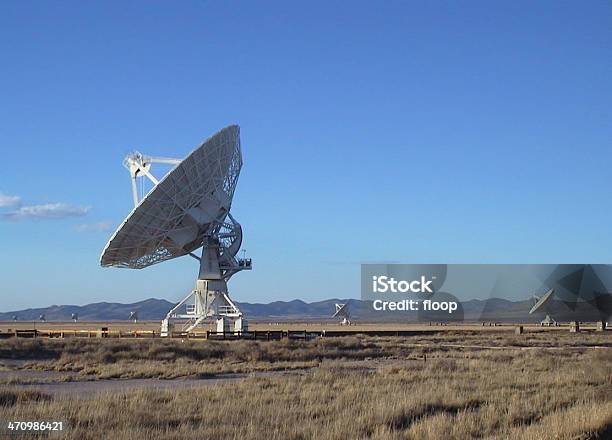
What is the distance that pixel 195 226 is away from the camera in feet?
165

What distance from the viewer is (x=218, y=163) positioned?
47531 millimetres

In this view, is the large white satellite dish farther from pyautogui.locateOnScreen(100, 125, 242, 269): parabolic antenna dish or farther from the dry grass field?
the dry grass field

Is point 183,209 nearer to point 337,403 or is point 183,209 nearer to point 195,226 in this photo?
point 195,226

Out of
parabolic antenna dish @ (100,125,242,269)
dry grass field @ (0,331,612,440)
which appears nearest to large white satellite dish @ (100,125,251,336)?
parabolic antenna dish @ (100,125,242,269)

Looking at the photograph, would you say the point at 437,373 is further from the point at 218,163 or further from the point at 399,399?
the point at 218,163

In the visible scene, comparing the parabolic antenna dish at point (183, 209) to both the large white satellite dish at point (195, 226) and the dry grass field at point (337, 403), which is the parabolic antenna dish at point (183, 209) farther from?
the dry grass field at point (337, 403)

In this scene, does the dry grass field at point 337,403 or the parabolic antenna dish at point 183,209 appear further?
the parabolic antenna dish at point 183,209

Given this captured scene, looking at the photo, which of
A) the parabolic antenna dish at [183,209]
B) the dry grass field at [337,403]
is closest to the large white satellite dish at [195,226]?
the parabolic antenna dish at [183,209]

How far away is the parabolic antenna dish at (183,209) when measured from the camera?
44.4 meters

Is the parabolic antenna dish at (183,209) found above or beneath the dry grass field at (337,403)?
above

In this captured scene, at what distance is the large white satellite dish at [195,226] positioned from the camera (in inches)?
1762

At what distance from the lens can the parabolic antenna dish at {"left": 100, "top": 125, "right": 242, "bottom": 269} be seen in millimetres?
44375

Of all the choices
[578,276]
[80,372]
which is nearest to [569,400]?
[80,372]

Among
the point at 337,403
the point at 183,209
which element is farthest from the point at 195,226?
the point at 337,403
